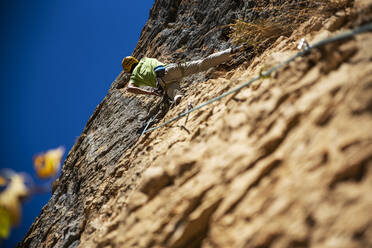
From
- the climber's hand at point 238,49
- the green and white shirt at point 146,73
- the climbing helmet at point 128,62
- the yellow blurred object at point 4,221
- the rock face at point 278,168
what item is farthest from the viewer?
the climbing helmet at point 128,62

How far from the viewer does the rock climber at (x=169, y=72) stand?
362 cm

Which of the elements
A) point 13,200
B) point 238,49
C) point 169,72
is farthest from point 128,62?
point 13,200

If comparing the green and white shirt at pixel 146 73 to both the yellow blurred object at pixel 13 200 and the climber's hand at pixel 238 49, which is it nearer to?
the climber's hand at pixel 238 49

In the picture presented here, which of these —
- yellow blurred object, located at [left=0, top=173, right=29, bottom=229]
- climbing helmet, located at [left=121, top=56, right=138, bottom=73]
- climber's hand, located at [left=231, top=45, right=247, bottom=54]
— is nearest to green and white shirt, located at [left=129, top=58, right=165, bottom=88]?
climbing helmet, located at [left=121, top=56, right=138, bottom=73]

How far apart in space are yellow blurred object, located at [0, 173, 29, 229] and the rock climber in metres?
2.78

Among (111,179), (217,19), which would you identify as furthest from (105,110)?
(217,19)

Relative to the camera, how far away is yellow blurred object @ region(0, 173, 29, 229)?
1212 millimetres

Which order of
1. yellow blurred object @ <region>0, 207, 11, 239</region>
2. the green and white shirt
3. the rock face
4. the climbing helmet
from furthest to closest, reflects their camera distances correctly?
the climbing helmet → the green and white shirt → yellow blurred object @ <region>0, 207, 11, 239</region> → the rock face

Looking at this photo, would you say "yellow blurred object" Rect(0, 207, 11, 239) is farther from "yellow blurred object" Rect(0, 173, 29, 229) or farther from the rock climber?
the rock climber

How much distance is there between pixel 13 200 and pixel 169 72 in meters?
3.05

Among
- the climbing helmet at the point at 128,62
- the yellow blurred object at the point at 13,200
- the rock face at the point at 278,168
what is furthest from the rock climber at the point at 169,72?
the yellow blurred object at the point at 13,200

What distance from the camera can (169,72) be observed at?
383 centimetres

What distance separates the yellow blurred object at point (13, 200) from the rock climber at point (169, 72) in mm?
2777

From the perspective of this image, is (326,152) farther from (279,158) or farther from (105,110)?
(105,110)
